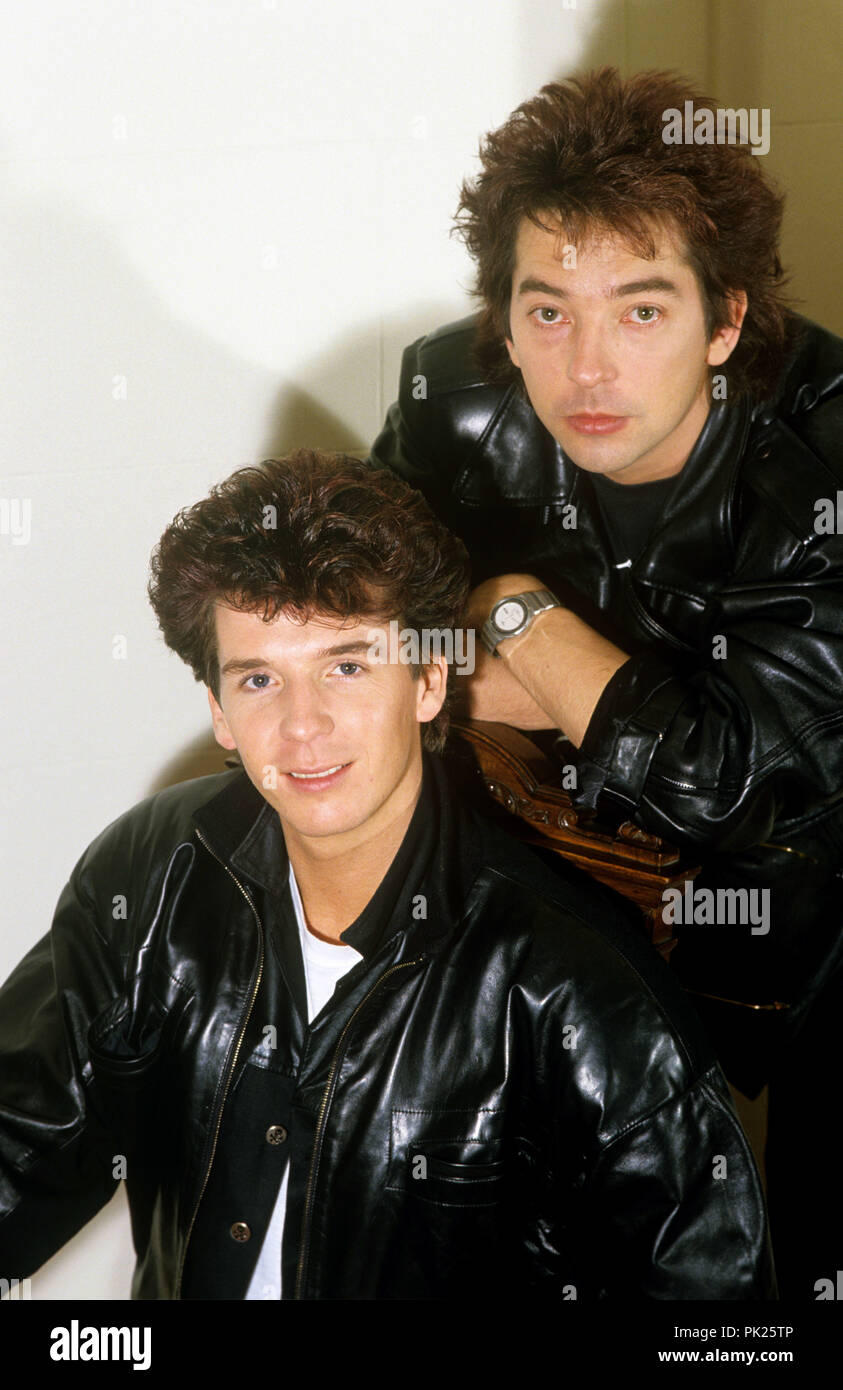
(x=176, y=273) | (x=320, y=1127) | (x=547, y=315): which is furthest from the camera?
(x=176, y=273)

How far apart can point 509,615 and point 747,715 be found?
321mm

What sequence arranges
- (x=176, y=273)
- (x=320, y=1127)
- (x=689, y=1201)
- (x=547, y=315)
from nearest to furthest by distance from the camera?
(x=689, y=1201), (x=320, y=1127), (x=547, y=315), (x=176, y=273)

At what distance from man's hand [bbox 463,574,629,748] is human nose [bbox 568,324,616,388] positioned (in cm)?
27

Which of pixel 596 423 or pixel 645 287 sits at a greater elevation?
pixel 645 287

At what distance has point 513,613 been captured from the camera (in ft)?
5.83

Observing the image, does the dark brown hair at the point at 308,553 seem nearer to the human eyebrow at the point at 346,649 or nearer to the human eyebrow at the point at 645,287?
the human eyebrow at the point at 346,649

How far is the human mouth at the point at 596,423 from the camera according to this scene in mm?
1729

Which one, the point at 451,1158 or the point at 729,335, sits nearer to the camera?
the point at 451,1158

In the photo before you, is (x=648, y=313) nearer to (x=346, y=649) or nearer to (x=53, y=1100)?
(x=346, y=649)

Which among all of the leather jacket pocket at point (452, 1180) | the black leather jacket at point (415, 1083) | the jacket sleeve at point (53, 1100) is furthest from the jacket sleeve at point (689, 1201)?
the jacket sleeve at point (53, 1100)

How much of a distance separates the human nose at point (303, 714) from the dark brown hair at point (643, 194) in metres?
0.57

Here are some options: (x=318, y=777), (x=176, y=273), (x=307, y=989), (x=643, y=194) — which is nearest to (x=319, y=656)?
(x=318, y=777)
